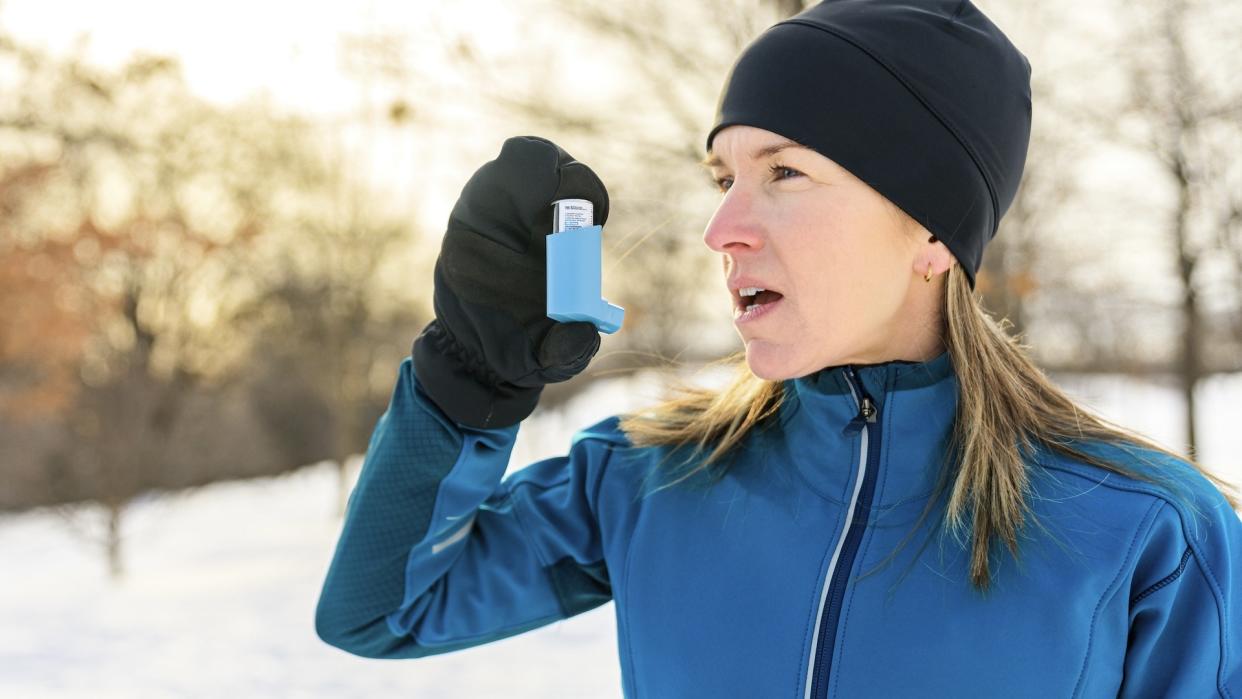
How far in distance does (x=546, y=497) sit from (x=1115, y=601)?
0.81m

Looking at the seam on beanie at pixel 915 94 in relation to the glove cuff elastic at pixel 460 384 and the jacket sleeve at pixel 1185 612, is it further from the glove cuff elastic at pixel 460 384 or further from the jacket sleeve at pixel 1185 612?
the glove cuff elastic at pixel 460 384

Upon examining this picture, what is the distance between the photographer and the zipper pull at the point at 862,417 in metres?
1.46

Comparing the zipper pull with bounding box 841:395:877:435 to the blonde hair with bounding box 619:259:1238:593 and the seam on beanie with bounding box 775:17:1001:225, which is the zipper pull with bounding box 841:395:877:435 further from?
the seam on beanie with bounding box 775:17:1001:225

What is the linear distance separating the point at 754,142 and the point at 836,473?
0.49 m

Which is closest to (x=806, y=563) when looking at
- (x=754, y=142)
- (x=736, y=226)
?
(x=736, y=226)

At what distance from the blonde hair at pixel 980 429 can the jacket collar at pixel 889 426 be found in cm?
2

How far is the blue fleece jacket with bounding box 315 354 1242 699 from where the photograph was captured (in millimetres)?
1287

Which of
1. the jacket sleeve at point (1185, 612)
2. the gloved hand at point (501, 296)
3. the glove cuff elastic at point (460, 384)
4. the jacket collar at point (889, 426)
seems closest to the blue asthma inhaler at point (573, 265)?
the gloved hand at point (501, 296)

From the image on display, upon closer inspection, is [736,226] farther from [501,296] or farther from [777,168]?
[501,296]

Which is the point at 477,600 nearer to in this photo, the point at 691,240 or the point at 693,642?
the point at 693,642

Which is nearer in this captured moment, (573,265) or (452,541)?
(573,265)

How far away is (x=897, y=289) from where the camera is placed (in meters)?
1.47

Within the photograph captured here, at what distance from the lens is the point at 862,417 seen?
1.46m

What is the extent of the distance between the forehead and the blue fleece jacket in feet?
1.09
